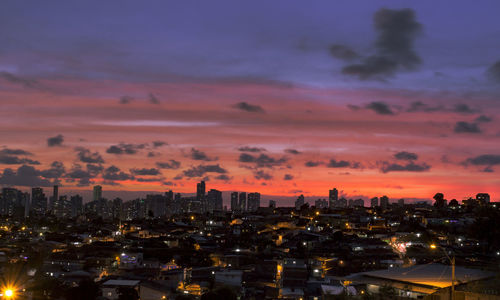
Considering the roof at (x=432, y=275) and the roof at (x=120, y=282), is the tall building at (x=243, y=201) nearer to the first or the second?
the roof at (x=120, y=282)

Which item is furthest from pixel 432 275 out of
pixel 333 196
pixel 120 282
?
pixel 333 196

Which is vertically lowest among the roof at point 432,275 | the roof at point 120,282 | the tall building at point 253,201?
the roof at point 120,282

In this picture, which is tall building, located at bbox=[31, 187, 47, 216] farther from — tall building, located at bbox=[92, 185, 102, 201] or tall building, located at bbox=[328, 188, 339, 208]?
tall building, located at bbox=[328, 188, 339, 208]

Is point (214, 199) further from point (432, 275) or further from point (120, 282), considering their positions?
point (432, 275)

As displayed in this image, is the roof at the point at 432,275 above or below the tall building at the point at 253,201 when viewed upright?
below

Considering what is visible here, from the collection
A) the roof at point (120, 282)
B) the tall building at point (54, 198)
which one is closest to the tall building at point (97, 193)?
the tall building at point (54, 198)

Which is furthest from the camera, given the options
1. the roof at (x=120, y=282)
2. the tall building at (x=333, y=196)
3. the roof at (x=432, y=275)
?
the tall building at (x=333, y=196)

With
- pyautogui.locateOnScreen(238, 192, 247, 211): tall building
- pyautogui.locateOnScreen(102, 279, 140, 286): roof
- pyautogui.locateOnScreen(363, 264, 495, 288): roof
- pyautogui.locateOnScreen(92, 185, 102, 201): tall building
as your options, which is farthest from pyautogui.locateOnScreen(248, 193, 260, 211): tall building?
pyautogui.locateOnScreen(363, 264, 495, 288): roof

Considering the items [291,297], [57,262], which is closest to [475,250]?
[291,297]
